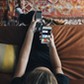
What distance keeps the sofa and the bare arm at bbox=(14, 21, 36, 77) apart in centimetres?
12

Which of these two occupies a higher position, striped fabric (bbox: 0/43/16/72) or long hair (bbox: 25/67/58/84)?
long hair (bbox: 25/67/58/84)

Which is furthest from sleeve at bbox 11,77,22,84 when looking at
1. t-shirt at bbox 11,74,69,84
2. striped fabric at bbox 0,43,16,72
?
striped fabric at bbox 0,43,16,72

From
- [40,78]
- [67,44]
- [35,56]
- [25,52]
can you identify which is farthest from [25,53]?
[40,78]

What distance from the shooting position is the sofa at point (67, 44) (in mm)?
1888

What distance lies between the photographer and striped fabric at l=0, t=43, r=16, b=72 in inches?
75.2

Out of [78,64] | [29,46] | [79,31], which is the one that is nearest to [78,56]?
[78,64]

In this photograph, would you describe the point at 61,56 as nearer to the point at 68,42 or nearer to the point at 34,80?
the point at 68,42

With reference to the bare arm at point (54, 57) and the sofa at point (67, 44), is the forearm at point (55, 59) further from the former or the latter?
the sofa at point (67, 44)

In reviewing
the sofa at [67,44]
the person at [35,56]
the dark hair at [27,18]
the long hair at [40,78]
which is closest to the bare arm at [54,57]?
the person at [35,56]

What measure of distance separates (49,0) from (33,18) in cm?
82

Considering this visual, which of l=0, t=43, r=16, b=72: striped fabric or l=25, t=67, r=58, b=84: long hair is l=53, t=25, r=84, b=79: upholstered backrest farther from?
l=25, t=67, r=58, b=84: long hair

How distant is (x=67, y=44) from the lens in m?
1.99

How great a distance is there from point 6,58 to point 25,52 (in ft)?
0.65

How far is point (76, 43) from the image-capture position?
6.51ft
